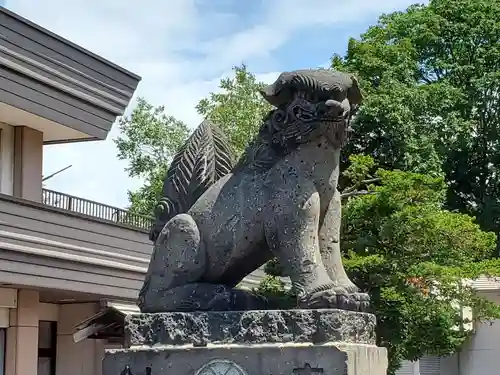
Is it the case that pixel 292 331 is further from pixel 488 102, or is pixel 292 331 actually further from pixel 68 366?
pixel 488 102

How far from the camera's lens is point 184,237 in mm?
5215

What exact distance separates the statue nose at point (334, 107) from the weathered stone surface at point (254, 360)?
1225 mm

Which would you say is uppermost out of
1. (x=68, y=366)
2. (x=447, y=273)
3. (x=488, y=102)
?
(x=488, y=102)

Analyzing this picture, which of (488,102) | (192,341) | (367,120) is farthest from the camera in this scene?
(488,102)

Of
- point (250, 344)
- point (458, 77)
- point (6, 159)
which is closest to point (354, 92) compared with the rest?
point (250, 344)

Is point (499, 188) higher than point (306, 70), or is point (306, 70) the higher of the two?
point (499, 188)

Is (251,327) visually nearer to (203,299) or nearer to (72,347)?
(203,299)

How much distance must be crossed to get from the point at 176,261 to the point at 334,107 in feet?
3.94

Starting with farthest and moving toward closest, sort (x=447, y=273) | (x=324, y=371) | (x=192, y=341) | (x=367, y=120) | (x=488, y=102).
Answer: (x=488, y=102) → (x=367, y=120) → (x=447, y=273) → (x=192, y=341) → (x=324, y=371)

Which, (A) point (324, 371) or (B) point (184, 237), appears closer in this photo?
(A) point (324, 371)

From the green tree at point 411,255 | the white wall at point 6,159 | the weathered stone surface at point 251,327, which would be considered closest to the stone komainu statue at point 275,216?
the weathered stone surface at point 251,327

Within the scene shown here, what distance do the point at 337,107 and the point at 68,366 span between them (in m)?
15.1

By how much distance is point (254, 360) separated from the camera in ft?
15.5

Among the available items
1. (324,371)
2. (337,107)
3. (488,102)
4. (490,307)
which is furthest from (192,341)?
(488,102)
